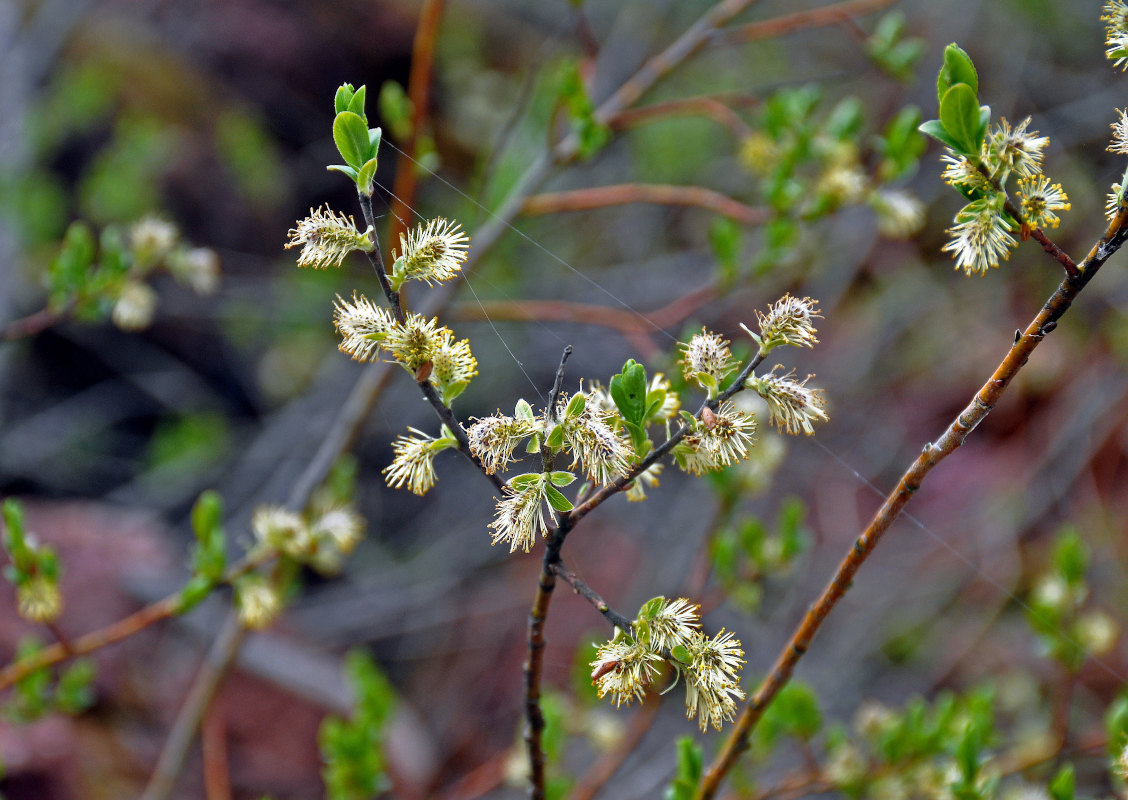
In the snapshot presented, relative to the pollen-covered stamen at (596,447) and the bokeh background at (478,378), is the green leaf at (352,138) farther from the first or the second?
the bokeh background at (478,378)

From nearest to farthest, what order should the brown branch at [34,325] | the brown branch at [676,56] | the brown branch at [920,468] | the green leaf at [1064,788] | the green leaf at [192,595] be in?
the brown branch at [920,468], the green leaf at [1064,788], the green leaf at [192,595], the brown branch at [34,325], the brown branch at [676,56]

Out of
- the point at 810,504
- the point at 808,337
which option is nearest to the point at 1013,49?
the point at 810,504

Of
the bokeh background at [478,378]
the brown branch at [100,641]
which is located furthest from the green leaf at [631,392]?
the bokeh background at [478,378]

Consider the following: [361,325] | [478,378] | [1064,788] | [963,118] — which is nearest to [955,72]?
[963,118]

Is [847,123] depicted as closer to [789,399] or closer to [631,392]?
Result: [789,399]

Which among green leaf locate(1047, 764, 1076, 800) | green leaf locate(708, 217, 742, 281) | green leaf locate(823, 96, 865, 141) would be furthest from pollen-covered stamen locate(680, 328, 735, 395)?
green leaf locate(823, 96, 865, 141)

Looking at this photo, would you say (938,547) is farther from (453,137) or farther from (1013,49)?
(453,137)
